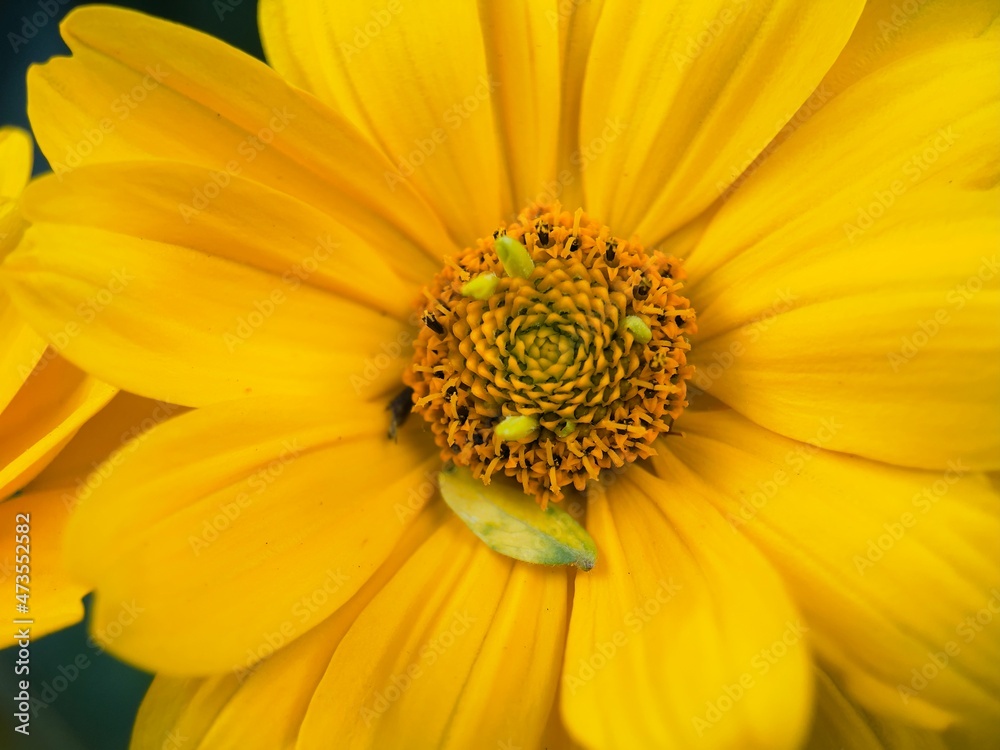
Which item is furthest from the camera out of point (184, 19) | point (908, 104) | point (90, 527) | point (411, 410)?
point (184, 19)

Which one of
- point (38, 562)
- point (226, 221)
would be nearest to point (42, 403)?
point (38, 562)

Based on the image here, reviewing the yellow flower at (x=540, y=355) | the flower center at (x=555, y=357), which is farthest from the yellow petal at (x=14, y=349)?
the flower center at (x=555, y=357)

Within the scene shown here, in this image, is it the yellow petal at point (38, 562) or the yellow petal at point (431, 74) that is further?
the yellow petal at point (431, 74)

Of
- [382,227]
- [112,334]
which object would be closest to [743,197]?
[382,227]

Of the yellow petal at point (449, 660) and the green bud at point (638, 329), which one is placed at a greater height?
the green bud at point (638, 329)

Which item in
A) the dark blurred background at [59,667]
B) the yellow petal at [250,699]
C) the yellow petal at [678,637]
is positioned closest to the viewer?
the yellow petal at [678,637]

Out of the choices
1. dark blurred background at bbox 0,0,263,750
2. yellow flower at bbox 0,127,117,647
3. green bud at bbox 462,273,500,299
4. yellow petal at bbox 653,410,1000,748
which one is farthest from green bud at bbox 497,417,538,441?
dark blurred background at bbox 0,0,263,750

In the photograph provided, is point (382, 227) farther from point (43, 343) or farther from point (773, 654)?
point (773, 654)

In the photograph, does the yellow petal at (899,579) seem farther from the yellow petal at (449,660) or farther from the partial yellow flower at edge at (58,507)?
the partial yellow flower at edge at (58,507)

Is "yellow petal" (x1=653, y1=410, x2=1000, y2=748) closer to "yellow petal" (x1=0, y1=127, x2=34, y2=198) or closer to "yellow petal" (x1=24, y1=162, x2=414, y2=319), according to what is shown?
"yellow petal" (x1=24, y1=162, x2=414, y2=319)
